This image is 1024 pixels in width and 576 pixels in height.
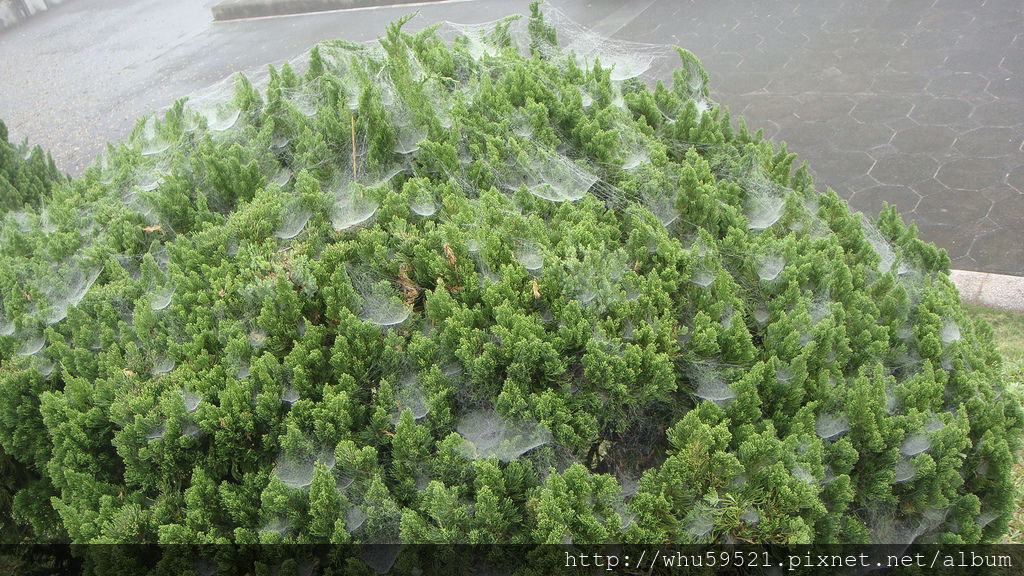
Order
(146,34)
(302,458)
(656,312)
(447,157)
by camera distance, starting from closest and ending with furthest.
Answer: (302,458) → (656,312) → (447,157) → (146,34)

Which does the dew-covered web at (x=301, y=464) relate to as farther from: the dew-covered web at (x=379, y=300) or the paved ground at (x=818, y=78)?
the paved ground at (x=818, y=78)

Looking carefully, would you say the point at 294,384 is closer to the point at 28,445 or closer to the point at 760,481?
the point at 28,445

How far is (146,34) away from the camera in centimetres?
1378

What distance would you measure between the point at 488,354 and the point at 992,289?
3.96 metres

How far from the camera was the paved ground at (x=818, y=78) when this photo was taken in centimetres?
573

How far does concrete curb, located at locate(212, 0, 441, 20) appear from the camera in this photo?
1306cm

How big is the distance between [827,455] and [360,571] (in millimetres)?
1361

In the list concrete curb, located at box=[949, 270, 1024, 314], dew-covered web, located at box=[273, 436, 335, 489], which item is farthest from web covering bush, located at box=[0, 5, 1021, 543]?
concrete curb, located at box=[949, 270, 1024, 314]

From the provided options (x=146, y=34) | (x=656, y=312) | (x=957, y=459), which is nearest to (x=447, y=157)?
(x=656, y=312)

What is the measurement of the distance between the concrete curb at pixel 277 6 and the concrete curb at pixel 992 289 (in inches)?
427

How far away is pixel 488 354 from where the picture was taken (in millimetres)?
2107

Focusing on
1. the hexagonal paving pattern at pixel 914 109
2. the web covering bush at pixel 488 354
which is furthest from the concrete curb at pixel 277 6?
the web covering bush at pixel 488 354

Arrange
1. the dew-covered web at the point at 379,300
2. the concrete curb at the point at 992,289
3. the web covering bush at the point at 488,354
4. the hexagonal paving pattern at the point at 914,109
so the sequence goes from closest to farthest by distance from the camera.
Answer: the web covering bush at the point at 488,354 → the dew-covered web at the point at 379,300 → the concrete curb at the point at 992,289 → the hexagonal paving pattern at the point at 914,109

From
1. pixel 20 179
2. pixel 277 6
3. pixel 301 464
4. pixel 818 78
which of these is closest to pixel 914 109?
pixel 818 78
